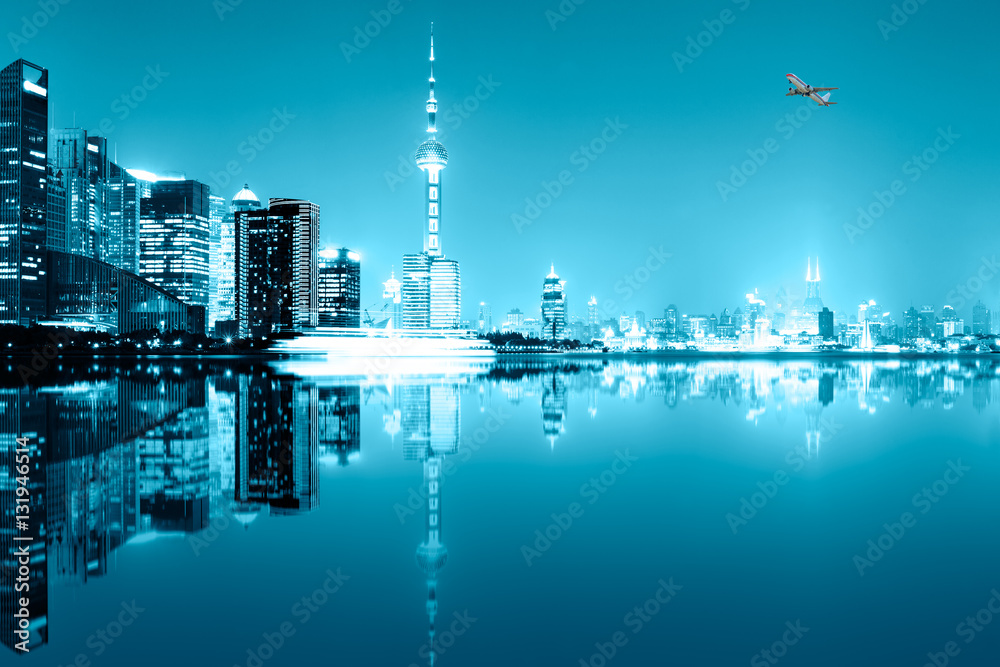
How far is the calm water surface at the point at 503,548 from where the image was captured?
17.8 feet

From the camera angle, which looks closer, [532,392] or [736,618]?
[736,618]

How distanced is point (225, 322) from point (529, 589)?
19630 cm

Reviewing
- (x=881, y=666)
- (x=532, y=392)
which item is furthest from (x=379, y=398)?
(x=881, y=666)

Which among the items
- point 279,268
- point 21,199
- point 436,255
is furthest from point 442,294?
point 21,199

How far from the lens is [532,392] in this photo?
3325cm

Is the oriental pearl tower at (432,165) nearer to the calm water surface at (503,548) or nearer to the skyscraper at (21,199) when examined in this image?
the skyscraper at (21,199)

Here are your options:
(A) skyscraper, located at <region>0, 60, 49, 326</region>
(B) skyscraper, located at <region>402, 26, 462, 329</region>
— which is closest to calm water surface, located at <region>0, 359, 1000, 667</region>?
(A) skyscraper, located at <region>0, 60, 49, 326</region>

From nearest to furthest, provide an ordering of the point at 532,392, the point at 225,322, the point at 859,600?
the point at 859,600 → the point at 532,392 → the point at 225,322

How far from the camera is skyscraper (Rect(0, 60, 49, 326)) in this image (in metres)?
124

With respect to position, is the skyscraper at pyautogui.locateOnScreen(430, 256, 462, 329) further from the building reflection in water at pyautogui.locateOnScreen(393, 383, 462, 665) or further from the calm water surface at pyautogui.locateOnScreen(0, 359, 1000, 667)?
the calm water surface at pyautogui.locateOnScreen(0, 359, 1000, 667)

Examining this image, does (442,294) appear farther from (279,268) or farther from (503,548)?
(503,548)

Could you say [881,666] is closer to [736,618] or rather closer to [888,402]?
[736,618]

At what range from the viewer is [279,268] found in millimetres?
194125

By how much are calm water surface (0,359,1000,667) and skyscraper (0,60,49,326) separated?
13122 cm
